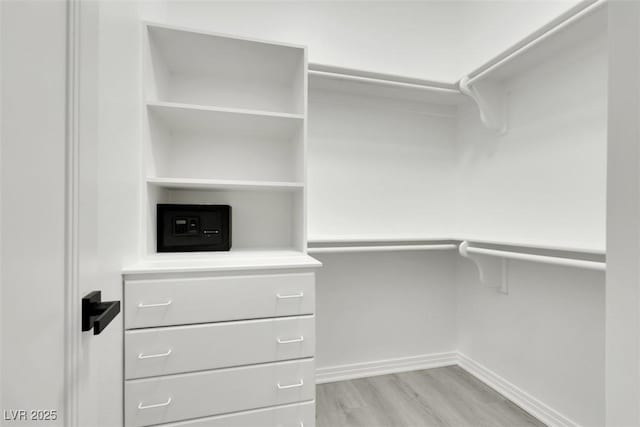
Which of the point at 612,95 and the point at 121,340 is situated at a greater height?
the point at 612,95

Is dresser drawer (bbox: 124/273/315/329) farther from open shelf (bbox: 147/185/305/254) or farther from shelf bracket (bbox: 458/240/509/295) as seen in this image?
shelf bracket (bbox: 458/240/509/295)

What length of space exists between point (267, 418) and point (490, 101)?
1.93 meters

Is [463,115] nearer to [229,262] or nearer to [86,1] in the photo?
[229,262]

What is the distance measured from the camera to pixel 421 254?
6.57 ft

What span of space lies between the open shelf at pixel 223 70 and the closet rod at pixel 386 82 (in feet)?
0.52

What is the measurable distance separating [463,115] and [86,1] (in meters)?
2.04

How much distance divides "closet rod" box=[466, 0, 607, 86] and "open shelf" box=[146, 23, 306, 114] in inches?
37.7

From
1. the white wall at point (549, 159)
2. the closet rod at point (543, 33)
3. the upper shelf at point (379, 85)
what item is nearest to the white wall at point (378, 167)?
the upper shelf at point (379, 85)

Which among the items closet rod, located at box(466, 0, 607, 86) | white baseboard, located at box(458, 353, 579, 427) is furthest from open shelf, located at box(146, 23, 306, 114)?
white baseboard, located at box(458, 353, 579, 427)

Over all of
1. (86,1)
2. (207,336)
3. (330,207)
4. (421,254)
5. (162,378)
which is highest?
(86,1)

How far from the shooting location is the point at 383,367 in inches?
75.3

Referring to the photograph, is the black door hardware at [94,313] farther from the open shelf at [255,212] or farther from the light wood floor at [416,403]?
the light wood floor at [416,403]

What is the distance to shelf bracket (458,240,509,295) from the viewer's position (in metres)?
1.70

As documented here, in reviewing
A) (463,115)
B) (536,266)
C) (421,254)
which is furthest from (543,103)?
(421,254)
